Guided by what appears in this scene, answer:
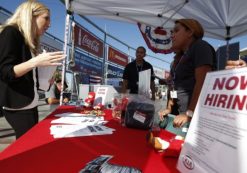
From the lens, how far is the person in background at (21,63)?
4.32 feet

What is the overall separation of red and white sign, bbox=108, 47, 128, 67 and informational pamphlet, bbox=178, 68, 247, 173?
5.87 metres

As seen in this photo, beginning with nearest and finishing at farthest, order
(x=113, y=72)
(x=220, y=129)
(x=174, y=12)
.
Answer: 1. (x=220, y=129)
2. (x=174, y=12)
3. (x=113, y=72)

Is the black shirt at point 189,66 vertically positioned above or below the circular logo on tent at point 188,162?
above

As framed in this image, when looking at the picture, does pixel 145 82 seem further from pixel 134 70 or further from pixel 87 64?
pixel 87 64

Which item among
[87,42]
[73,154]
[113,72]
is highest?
[87,42]

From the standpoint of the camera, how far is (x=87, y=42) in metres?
4.66

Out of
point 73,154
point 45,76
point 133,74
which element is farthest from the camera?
point 133,74

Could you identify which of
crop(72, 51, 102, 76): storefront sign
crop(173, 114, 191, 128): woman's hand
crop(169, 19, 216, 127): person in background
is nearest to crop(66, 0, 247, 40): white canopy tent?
crop(72, 51, 102, 76): storefront sign

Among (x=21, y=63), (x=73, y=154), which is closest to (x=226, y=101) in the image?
(x=73, y=154)

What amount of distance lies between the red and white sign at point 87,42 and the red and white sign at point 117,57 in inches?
43.8

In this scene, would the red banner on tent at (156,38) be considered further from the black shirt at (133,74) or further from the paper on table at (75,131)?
the paper on table at (75,131)

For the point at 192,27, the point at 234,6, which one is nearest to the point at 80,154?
the point at 192,27

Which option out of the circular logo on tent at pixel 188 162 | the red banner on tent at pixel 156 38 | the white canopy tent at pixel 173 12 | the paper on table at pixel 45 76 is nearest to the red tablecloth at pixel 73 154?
the circular logo on tent at pixel 188 162

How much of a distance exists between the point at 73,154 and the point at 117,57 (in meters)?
6.43
